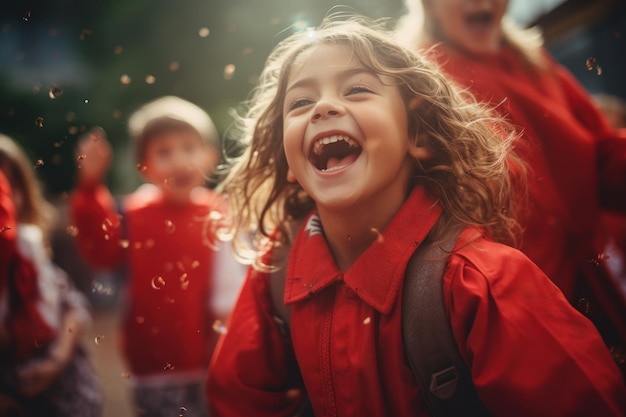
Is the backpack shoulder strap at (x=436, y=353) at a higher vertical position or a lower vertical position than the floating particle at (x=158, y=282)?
higher

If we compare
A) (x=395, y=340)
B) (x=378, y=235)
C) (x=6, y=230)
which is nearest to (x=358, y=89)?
(x=378, y=235)

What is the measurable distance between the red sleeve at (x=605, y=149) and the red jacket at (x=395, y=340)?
75cm

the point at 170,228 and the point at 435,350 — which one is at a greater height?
the point at 435,350

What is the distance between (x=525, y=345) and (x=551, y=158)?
2.60 feet

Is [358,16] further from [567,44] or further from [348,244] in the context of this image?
[567,44]

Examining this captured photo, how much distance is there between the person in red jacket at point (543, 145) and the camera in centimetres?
156

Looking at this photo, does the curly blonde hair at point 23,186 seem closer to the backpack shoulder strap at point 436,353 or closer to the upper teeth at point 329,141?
the upper teeth at point 329,141

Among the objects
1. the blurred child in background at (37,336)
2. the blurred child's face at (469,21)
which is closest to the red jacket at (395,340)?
the blurred child's face at (469,21)

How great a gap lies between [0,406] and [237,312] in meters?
1.24

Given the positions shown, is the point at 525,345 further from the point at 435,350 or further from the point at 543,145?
the point at 543,145

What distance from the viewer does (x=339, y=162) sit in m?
1.27

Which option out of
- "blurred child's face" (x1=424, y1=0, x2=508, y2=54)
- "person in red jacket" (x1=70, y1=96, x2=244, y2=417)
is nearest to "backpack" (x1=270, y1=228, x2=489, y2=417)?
"blurred child's face" (x1=424, y1=0, x2=508, y2=54)

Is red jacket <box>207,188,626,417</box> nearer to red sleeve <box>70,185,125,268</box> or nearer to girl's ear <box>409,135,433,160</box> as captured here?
girl's ear <box>409,135,433,160</box>

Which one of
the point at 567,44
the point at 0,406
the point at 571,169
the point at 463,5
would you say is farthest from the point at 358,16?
the point at 567,44
